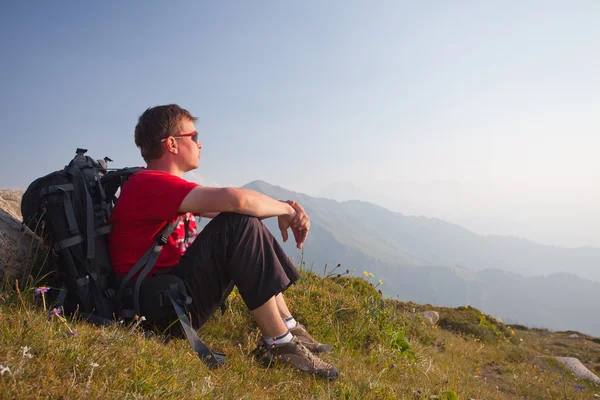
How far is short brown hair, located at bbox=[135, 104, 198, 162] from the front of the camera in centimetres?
376

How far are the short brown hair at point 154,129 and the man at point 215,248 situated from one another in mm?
514

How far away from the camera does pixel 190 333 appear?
3035 mm

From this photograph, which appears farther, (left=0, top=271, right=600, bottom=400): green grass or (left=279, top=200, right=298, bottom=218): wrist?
(left=279, top=200, right=298, bottom=218): wrist

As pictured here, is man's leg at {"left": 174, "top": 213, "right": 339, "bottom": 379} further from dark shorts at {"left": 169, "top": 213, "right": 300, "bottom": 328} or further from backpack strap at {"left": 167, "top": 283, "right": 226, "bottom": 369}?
backpack strap at {"left": 167, "top": 283, "right": 226, "bottom": 369}

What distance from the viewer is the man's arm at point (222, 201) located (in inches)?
121

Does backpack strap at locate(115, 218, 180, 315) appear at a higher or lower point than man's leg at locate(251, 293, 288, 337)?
higher

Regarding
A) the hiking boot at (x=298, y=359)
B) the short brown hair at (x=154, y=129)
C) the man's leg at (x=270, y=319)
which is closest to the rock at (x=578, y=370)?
the hiking boot at (x=298, y=359)

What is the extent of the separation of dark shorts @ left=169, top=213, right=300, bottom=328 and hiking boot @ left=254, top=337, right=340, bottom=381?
0.55 metres

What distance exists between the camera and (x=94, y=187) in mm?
3363

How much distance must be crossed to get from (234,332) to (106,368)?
2.50 meters

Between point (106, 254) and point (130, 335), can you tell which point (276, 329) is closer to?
point (130, 335)

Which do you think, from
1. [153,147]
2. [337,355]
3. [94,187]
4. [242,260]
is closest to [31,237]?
A: [94,187]

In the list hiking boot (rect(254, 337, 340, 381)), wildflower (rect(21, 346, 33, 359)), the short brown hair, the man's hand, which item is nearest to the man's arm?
the man's hand

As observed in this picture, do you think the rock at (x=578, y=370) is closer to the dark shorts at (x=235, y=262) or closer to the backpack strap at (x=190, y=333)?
the dark shorts at (x=235, y=262)
